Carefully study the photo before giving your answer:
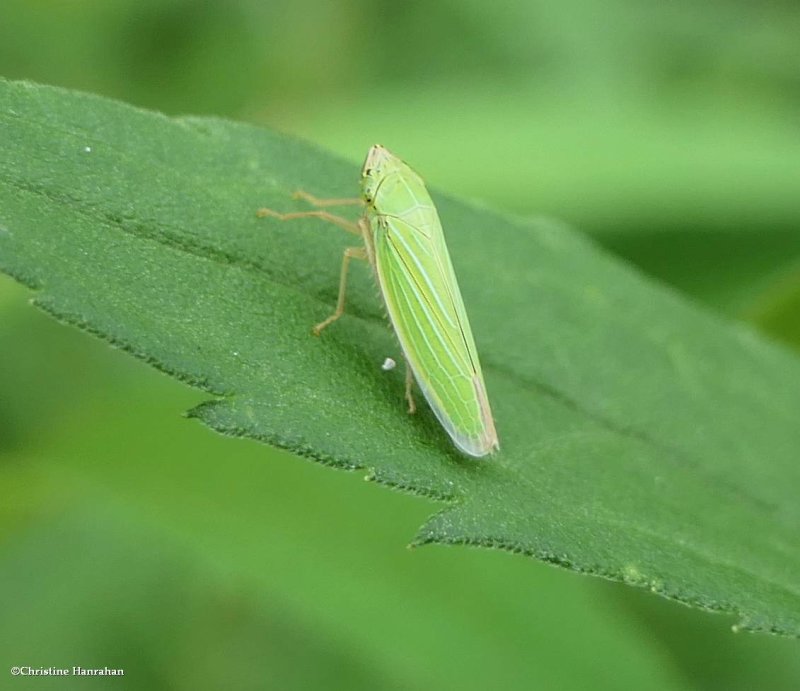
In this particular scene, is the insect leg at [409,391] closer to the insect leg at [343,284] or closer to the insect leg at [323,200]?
the insect leg at [343,284]

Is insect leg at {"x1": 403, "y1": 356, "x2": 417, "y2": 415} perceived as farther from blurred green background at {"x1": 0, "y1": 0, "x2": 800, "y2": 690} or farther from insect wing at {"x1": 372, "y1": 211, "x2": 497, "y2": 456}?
blurred green background at {"x1": 0, "y1": 0, "x2": 800, "y2": 690}

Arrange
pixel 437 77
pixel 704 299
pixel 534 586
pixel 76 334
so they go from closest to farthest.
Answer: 1. pixel 534 586
2. pixel 76 334
3. pixel 704 299
4. pixel 437 77

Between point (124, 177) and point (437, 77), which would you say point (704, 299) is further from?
point (124, 177)

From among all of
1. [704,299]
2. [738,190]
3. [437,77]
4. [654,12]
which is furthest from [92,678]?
[654,12]

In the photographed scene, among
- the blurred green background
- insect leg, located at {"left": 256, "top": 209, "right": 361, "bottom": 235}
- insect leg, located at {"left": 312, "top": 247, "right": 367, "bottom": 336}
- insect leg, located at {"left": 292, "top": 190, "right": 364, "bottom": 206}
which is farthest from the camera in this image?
the blurred green background

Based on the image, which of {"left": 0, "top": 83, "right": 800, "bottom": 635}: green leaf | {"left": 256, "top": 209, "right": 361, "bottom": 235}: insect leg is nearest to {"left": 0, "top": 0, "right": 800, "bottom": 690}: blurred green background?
{"left": 0, "top": 83, "right": 800, "bottom": 635}: green leaf

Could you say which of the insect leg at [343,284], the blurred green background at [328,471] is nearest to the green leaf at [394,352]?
the insect leg at [343,284]

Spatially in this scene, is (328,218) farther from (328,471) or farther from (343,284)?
(328,471)
